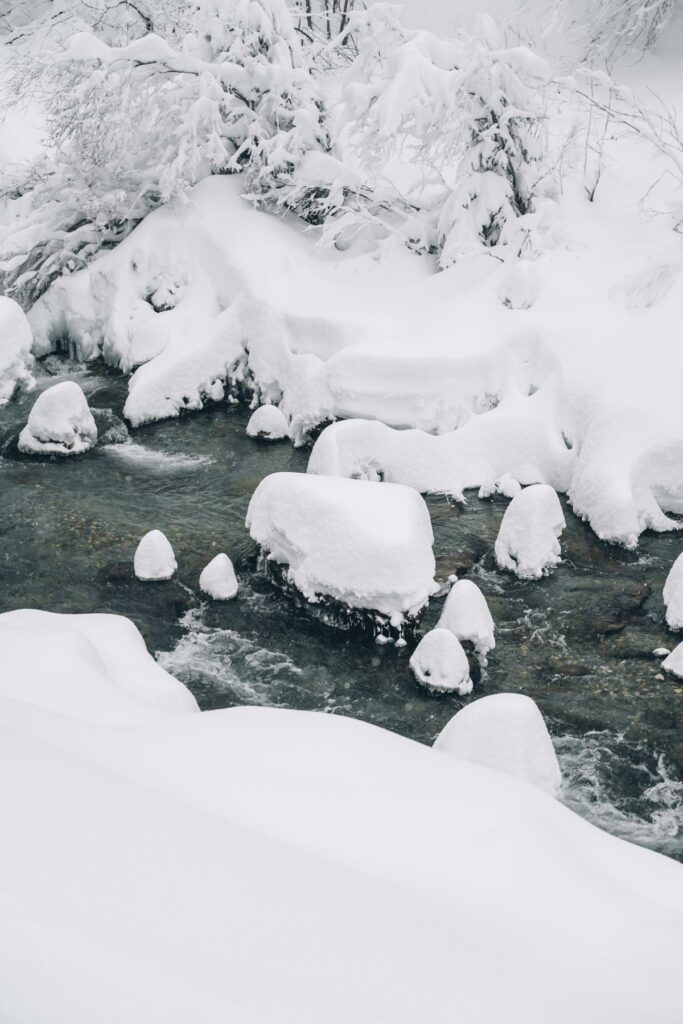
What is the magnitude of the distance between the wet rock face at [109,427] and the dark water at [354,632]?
2.24 ft

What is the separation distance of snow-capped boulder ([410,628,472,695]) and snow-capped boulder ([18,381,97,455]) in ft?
23.9

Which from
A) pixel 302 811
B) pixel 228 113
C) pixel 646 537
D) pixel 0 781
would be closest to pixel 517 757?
pixel 302 811

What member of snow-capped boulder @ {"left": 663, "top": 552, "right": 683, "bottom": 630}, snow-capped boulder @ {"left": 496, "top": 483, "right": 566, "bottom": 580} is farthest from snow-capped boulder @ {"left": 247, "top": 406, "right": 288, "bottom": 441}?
snow-capped boulder @ {"left": 663, "top": 552, "right": 683, "bottom": 630}

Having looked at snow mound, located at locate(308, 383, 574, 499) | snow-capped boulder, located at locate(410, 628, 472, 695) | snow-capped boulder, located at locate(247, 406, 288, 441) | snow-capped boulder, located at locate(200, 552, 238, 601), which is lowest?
snow-capped boulder, located at locate(247, 406, 288, 441)

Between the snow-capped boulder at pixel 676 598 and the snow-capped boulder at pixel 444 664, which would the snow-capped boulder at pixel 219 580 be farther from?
the snow-capped boulder at pixel 676 598

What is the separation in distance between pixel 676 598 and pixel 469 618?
224 cm

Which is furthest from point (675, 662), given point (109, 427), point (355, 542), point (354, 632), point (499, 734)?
point (109, 427)

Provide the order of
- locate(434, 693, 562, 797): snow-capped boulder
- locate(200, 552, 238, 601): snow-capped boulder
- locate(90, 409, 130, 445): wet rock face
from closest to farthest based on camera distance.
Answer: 1. locate(434, 693, 562, 797): snow-capped boulder
2. locate(200, 552, 238, 601): snow-capped boulder
3. locate(90, 409, 130, 445): wet rock face

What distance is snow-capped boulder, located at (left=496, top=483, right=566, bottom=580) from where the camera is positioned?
407 inches

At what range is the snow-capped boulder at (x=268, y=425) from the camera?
555 inches

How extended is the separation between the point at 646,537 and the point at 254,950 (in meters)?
9.03

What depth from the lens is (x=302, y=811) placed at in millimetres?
4328

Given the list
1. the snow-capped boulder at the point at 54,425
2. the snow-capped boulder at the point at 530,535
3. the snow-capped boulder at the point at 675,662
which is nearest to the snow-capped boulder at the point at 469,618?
the snow-capped boulder at the point at 530,535

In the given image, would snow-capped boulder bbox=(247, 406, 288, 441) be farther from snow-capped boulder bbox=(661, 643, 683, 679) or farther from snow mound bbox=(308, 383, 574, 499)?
snow-capped boulder bbox=(661, 643, 683, 679)
